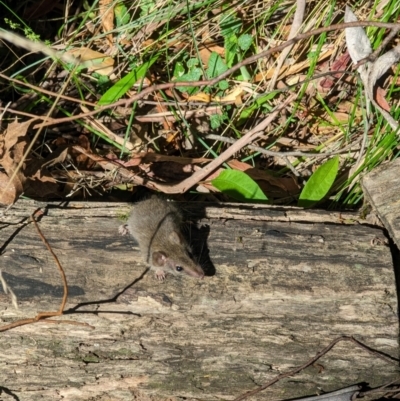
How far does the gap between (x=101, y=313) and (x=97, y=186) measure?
1312 mm

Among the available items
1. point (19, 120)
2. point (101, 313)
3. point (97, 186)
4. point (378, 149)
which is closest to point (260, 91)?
point (378, 149)

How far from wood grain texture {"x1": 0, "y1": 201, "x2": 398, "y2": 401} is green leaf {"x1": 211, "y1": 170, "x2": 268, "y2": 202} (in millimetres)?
602

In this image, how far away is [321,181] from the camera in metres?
4.57

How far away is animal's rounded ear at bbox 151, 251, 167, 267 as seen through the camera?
12.7 ft

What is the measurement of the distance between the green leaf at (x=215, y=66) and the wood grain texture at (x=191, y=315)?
151 cm

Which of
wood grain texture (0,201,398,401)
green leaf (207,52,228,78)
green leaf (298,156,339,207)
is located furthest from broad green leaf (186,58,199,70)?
wood grain texture (0,201,398,401)

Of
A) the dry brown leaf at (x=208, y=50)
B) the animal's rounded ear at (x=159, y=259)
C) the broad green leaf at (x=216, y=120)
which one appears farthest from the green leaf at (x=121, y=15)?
the animal's rounded ear at (x=159, y=259)

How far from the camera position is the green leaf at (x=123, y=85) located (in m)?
4.68

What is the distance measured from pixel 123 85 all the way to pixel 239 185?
1.20 meters

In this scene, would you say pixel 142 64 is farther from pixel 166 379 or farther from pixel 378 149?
pixel 166 379

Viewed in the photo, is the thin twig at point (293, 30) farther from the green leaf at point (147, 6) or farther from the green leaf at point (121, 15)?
the green leaf at point (121, 15)

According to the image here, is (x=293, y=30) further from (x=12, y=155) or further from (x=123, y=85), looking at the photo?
(x=12, y=155)

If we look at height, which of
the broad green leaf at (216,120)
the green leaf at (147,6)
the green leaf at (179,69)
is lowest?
the broad green leaf at (216,120)

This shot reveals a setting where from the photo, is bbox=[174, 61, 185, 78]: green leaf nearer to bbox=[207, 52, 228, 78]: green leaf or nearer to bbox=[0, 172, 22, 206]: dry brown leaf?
bbox=[207, 52, 228, 78]: green leaf
